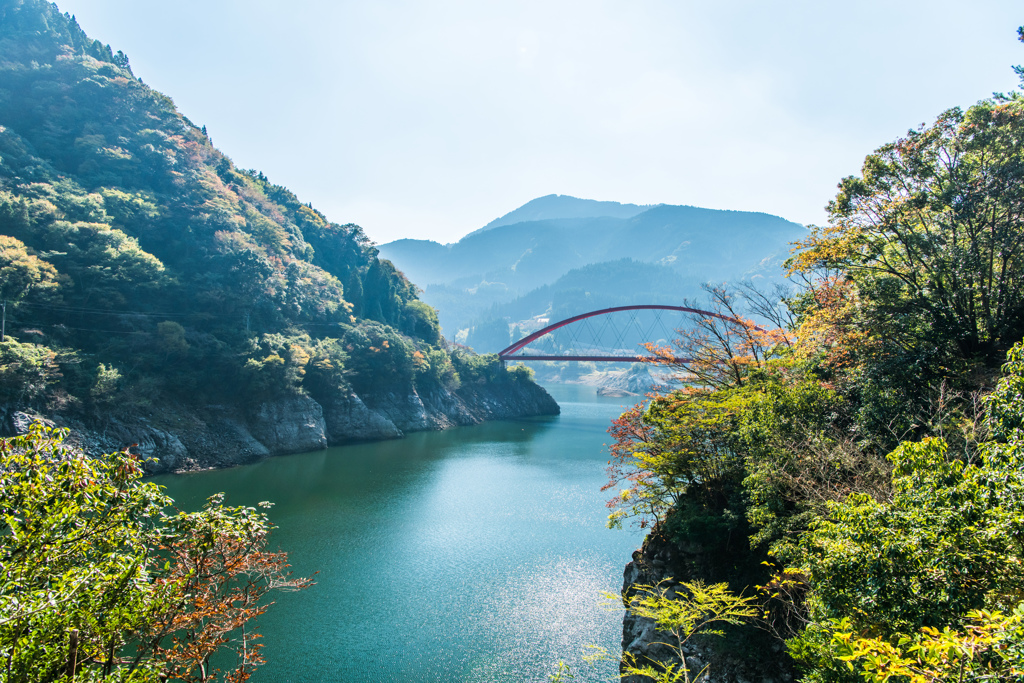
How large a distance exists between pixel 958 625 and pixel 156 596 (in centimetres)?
691

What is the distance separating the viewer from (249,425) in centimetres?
2664

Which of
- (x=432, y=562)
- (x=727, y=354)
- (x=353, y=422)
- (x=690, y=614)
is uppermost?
(x=727, y=354)

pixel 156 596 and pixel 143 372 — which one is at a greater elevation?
pixel 143 372

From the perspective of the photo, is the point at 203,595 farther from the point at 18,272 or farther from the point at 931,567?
the point at 18,272

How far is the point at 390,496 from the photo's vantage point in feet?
64.8

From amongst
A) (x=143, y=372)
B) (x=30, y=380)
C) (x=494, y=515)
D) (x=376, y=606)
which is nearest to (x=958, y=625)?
(x=376, y=606)

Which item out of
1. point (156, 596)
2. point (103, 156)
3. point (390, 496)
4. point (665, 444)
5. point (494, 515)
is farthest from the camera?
point (103, 156)

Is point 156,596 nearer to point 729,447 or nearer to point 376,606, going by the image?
point 376,606

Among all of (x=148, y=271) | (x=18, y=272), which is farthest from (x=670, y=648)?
(x=148, y=271)

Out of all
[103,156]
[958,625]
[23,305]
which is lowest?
[958,625]

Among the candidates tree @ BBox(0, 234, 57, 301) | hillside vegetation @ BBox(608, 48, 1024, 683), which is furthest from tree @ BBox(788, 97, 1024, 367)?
tree @ BBox(0, 234, 57, 301)

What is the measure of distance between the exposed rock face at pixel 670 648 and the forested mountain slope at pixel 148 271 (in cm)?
2239

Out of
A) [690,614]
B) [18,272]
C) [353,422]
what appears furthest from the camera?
[353,422]

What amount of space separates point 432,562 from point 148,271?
22.6 m
